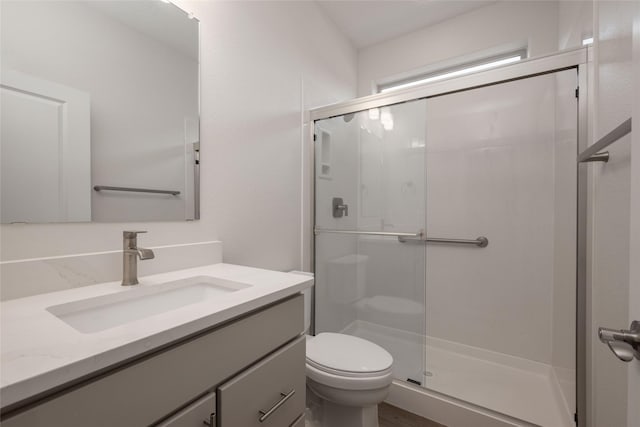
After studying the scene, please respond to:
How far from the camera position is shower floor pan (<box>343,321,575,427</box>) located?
150 cm

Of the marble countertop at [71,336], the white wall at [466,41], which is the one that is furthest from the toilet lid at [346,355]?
the white wall at [466,41]

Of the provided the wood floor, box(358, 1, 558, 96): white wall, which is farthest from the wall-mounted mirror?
box(358, 1, 558, 96): white wall

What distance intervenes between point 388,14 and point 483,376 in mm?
2740

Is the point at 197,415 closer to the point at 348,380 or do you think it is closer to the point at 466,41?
the point at 348,380

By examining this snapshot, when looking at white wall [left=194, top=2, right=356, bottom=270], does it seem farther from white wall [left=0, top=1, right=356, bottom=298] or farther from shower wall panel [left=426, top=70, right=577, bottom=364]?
shower wall panel [left=426, top=70, right=577, bottom=364]

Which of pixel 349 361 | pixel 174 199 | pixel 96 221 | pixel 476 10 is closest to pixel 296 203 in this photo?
pixel 174 199

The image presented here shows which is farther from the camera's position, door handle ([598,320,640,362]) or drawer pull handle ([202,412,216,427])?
drawer pull handle ([202,412,216,427])

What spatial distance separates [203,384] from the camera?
0.60 meters

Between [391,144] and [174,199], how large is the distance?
4.67ft

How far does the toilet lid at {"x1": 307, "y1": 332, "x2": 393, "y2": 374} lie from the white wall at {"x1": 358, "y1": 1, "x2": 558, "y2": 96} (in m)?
2.21

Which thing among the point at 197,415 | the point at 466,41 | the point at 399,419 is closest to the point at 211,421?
the point at 197,415

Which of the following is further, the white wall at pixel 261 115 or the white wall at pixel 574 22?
the white wall at pixel 261 115

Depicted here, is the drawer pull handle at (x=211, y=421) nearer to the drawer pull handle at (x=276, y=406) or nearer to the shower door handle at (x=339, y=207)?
the drawer pull handle at (x=276, y=406)

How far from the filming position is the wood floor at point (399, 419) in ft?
4.88
